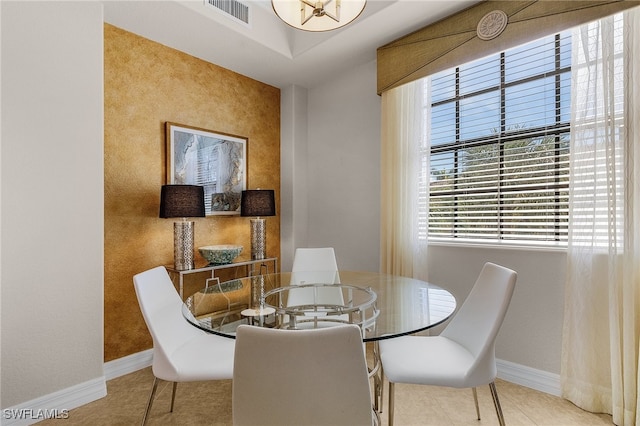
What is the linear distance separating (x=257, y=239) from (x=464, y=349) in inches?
82.8

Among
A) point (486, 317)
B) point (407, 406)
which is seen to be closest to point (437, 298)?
point (486, 317)

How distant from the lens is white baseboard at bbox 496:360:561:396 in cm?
218

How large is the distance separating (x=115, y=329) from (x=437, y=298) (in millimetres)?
2424

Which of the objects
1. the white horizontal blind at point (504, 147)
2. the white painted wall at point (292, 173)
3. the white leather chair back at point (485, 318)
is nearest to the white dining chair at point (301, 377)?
the white leather chair back at point (485, 318)

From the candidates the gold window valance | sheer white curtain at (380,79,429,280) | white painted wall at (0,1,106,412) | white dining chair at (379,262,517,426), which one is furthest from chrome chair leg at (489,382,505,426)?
white painted wall at (0,1,106,412)

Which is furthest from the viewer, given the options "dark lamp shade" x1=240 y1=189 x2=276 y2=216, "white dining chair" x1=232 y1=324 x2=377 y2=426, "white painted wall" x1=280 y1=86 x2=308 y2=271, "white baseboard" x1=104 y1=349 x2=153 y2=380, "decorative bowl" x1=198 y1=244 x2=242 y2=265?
"white painted wall" x1=280 y1=86 x2=308 y2=271

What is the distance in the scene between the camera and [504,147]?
2.48 m

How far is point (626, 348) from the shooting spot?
1.81m

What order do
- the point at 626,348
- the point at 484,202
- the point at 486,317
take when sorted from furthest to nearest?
the point at 484,202, the point at 626,348, the point at 486,317

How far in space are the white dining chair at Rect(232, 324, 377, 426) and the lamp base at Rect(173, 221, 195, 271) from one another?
1883 mm

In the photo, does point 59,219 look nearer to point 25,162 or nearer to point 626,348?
point 25,162

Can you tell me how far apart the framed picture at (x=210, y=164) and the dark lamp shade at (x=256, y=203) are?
0.24 metres

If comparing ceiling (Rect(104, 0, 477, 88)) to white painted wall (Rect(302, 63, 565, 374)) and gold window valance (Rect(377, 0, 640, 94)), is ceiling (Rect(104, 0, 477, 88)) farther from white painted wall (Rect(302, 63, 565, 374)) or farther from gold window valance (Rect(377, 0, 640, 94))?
white painted wall (Rect(302, 63, 565, 374))

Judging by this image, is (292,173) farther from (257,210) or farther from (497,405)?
(497,405)
